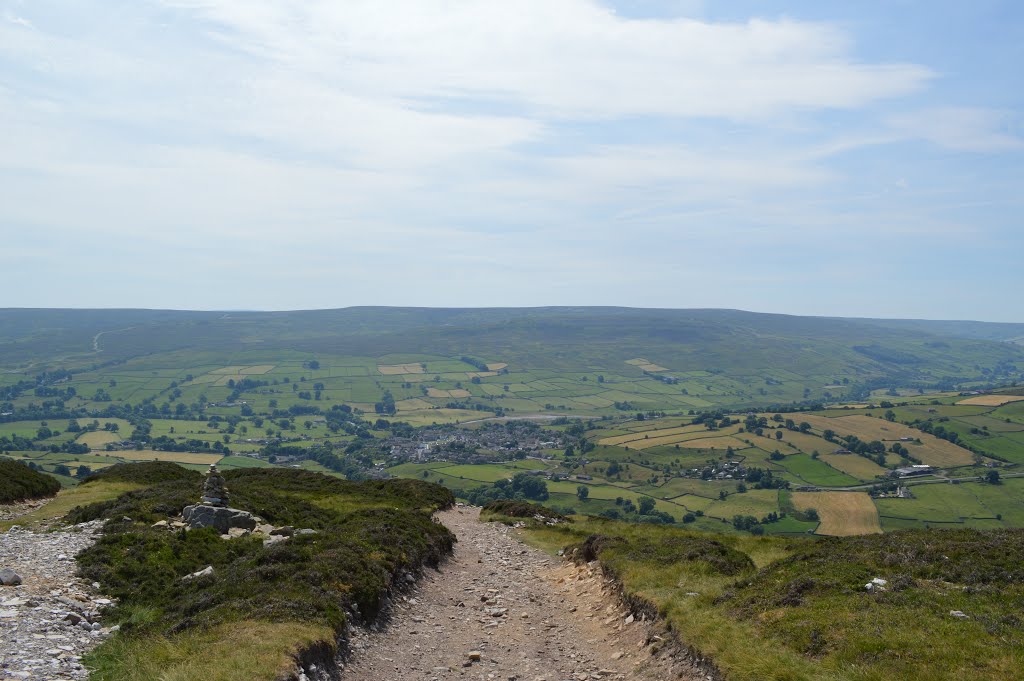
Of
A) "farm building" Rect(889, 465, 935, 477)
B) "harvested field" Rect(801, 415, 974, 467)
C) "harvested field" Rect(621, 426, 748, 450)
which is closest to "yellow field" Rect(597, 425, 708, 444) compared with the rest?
"harvested field" Rect(621, 426, 748, 450)

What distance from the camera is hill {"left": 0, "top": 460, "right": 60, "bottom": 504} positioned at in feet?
128

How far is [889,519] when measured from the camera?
95000mm

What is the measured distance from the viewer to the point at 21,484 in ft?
135

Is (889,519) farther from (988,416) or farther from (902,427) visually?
(988,416)

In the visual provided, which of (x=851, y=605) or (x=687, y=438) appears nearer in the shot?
(x=851, y=605)

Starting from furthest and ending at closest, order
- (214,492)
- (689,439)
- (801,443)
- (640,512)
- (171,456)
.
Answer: (689,439)
(801,443)
(171,456)
(640,512)
(214,492)

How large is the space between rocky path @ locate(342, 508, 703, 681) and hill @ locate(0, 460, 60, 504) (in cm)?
2719

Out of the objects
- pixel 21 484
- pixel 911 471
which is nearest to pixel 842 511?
pixel 911 471

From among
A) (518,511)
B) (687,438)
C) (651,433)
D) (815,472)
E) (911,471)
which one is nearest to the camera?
(518,511)

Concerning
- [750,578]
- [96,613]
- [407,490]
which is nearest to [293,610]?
A: [96,613]

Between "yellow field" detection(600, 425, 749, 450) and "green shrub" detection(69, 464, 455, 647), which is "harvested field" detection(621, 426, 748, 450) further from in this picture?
"green shrub" detection(69, 464, 455, 647)

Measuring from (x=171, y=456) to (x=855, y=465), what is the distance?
15668 centimetres

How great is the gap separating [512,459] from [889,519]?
88.9 m

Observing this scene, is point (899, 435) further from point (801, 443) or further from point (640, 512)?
point (640, 512)
